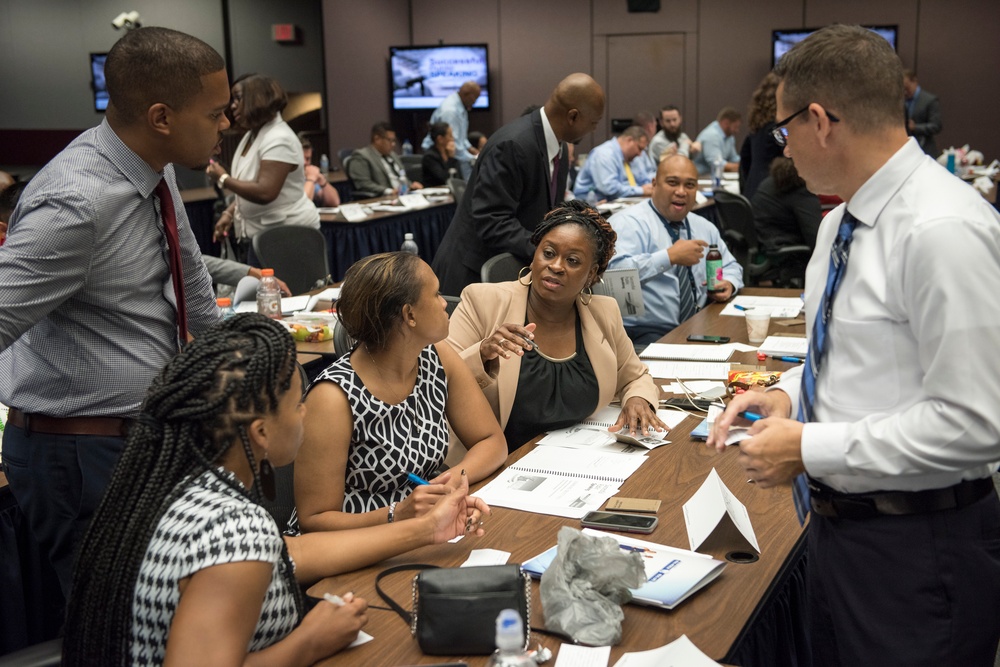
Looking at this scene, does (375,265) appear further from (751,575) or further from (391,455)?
(751,575)

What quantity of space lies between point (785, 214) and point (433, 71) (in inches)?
324

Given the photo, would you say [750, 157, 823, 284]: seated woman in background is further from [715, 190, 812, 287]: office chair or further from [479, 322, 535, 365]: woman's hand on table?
[479, 322, 535, 365]: woman's hand on table

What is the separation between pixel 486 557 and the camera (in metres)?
1.83

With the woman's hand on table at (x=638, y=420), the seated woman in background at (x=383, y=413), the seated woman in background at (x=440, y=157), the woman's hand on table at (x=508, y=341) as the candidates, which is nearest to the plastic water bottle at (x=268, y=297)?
the woman's hand on table at (x=508, y=341)

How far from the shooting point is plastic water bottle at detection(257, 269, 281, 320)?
3.91m

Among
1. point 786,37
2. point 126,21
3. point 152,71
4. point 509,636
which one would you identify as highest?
point 126,21

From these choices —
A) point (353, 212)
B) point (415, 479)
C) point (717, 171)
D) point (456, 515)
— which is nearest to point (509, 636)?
point (456, 515)

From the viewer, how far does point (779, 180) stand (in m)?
5.74

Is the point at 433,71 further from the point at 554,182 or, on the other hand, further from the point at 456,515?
the point at 456,515

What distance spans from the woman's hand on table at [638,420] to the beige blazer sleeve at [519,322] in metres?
0.07

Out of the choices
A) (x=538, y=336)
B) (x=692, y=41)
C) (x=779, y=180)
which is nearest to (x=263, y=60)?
(x=692, y=41)

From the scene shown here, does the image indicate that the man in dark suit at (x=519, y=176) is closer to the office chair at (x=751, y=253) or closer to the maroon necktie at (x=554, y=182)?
the maroon necktie at (x=554, y=182)

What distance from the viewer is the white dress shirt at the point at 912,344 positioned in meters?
1.31

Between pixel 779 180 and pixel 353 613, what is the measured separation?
15.8 feet
